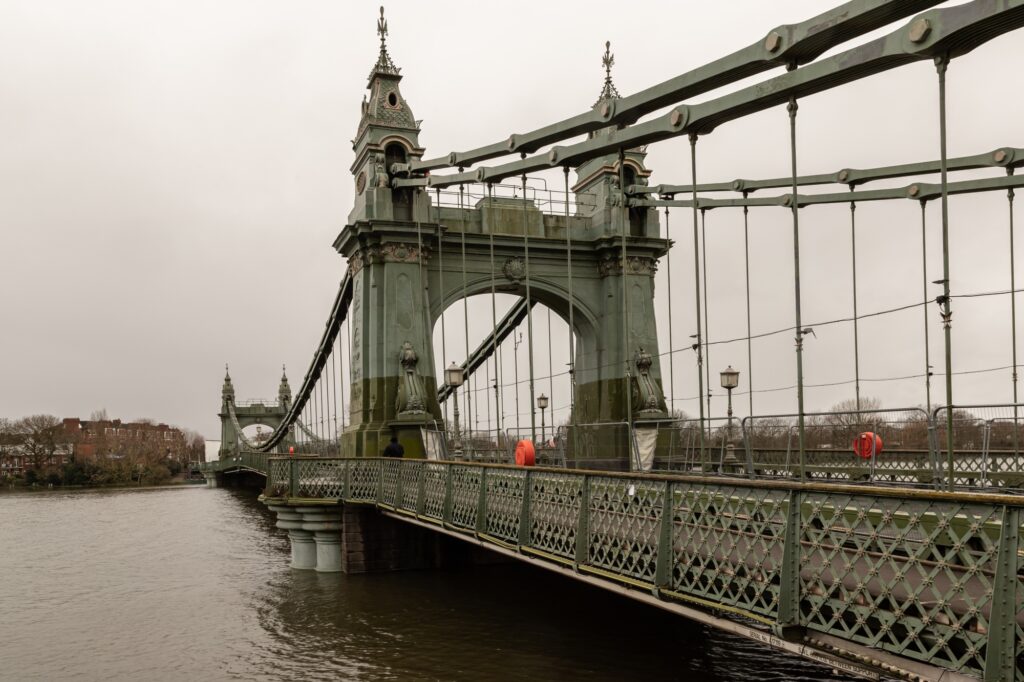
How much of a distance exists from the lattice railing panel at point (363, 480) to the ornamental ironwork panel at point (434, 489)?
3029 mm

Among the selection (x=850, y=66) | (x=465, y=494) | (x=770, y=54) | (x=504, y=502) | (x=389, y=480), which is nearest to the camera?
(x=850, y=66)

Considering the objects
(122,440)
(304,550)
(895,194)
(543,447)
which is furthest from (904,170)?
(122,440)

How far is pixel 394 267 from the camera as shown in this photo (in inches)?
811

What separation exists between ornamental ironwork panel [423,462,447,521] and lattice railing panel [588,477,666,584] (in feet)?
15.2

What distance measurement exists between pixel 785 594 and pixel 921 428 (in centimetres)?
723

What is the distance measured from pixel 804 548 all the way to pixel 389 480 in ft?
36.4

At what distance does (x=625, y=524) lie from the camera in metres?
8.10

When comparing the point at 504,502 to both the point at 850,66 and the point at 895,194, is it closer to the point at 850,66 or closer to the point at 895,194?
the point at 850,66

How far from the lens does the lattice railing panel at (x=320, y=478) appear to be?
59.9 ft

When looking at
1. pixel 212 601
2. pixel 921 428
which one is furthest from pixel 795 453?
pixel 212 601

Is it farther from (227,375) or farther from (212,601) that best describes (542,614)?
(227,375)

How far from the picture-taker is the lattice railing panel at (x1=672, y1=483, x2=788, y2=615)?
20.3 feet

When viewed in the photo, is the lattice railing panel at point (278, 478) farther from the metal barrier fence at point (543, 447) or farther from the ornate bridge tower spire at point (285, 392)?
the ornate bridge tower spire at point (285, 392)

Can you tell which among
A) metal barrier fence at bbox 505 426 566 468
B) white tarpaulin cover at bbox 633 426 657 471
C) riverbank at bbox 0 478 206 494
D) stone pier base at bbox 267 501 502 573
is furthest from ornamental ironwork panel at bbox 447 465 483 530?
riverbank at bbox 0 478 206 494
